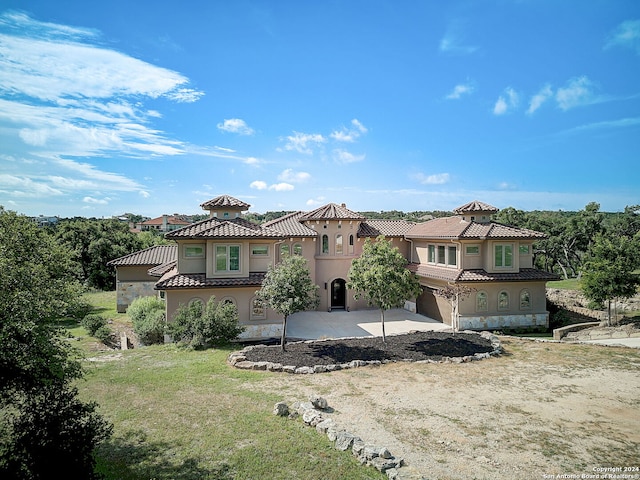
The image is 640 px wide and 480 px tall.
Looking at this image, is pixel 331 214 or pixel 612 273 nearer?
pixel 612 273

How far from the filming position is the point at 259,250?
2112 cm

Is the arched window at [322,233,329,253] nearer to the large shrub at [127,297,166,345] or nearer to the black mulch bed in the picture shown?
the black mulch bed

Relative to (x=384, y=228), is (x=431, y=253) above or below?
below

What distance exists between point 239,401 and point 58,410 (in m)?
5.41

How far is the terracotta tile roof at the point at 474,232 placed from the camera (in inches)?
918

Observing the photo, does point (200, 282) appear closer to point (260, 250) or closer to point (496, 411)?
point (260, 250)

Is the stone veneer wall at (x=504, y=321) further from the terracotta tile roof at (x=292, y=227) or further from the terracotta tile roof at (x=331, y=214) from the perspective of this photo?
the terracotta tile roof at (x=292, y=227)

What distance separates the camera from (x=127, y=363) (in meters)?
15.8

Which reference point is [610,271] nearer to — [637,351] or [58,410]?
[637,351]

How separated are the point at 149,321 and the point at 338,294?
43.3ft

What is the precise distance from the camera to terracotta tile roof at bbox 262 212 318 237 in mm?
26219

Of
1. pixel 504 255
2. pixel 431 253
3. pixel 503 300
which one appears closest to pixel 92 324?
pixel 431 253

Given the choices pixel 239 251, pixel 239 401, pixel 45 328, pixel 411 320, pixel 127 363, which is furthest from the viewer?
pixel 411 320

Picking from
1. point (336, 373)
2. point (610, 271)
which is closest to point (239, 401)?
point (336, 373)
